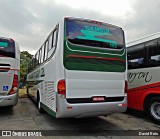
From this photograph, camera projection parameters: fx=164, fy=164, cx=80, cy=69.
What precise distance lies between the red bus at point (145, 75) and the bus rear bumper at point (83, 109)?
179cm

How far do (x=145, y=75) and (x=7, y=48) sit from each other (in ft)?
17.6

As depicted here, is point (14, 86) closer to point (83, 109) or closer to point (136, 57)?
point (83, 109)

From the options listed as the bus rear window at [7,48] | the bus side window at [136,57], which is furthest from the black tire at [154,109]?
the bus rear window at [7,48]

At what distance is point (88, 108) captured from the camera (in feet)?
14.0

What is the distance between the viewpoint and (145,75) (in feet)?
19.5

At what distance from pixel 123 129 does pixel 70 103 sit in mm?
1987

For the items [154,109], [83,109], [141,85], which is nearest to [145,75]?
[141,85]

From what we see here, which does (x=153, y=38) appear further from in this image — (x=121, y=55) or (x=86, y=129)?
(x=86, y=129)

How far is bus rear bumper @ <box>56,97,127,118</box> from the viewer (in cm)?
407

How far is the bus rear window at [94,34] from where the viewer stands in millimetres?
4430

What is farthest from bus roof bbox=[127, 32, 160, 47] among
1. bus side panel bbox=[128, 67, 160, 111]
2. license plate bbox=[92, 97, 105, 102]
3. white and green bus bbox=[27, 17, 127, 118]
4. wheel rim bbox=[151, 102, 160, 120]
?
license plate bbox=[92, 97, 105, 102]

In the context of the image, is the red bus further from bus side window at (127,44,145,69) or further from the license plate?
the license plate

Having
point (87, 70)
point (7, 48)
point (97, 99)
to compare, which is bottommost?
point (97, 99)

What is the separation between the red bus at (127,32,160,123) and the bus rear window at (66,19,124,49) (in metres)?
1.41
